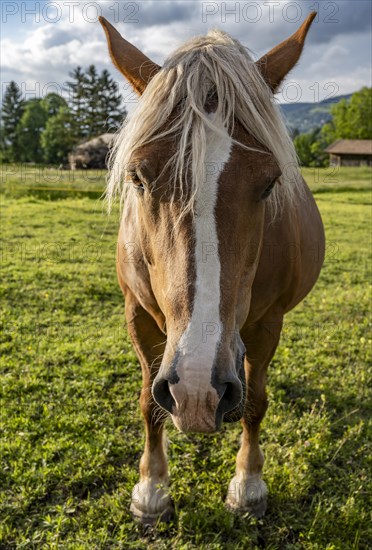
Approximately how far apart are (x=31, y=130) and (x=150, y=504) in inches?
2417

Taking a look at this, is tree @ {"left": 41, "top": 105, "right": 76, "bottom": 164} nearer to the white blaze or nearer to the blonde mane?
the blonde mane

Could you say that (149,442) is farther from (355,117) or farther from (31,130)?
(355,117)

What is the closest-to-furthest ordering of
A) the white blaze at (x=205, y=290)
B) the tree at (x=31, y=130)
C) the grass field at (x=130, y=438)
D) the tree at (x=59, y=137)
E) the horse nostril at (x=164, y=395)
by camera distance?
1. the white blaze at (x=205, y=290)
2. the horse nostril at (x=164, y=395)
3. the grass field at (x=130, y=438)
4. the tree at (x=59, y=137)
5. the tree at (x=31, y=130)

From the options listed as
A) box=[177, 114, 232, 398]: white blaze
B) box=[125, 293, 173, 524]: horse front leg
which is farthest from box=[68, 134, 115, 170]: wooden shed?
box=[177, 114, 232, 398]: white blaze

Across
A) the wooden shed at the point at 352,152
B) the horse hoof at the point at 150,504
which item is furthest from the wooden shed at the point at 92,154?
the wooden shed at the point at 352,152

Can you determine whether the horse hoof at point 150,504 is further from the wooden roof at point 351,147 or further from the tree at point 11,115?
the tree at point 11,115

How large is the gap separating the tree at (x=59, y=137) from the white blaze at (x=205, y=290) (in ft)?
121

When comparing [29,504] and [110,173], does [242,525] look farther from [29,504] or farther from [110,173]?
[110,173]

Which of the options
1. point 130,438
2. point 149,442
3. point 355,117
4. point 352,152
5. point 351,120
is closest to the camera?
point 149,442

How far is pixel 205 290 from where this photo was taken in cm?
158

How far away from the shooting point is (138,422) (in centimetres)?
360

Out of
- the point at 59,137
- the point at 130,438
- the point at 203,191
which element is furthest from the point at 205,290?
the point at 59,137

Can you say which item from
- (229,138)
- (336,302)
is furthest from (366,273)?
(229,138)

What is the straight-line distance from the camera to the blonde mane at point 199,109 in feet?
5.55
